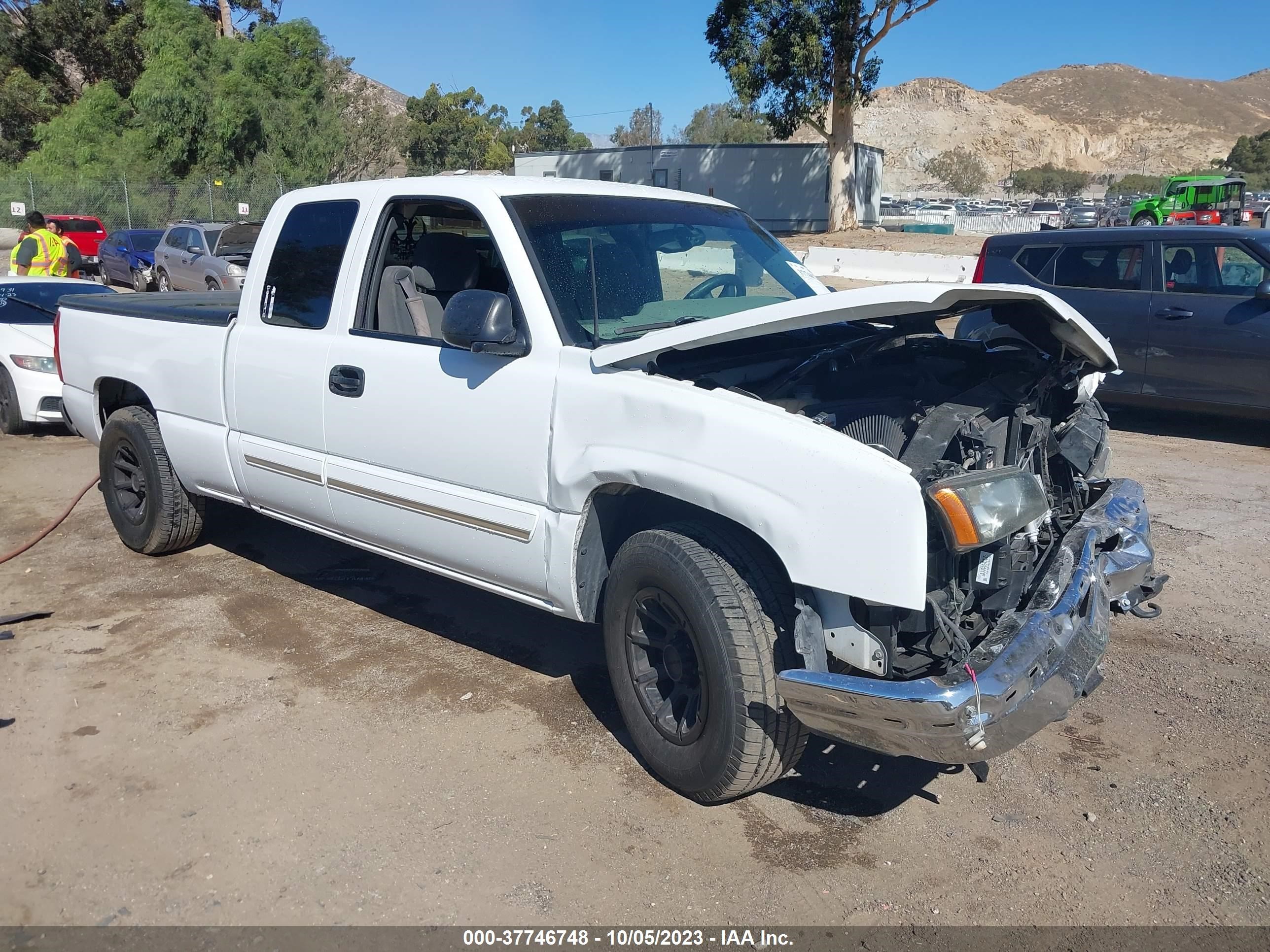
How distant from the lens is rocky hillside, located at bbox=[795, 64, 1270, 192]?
111 meters

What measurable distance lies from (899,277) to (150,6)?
37642 mm

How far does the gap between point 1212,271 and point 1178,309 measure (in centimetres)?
42

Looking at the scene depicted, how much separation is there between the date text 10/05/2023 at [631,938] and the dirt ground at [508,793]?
0.17 feet

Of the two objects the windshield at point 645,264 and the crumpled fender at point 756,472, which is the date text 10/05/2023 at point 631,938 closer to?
the crumpled fender at point 756,472

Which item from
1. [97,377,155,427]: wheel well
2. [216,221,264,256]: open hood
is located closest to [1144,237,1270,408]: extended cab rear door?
[97,377,155,427]: wheel well

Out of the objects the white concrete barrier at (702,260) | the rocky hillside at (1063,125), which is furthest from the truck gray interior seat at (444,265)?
the rocky hillside at (1063,125)

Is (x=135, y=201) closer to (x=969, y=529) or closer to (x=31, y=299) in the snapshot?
(x=31, y=299)

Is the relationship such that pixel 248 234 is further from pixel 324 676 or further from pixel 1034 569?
pixel 1034 569

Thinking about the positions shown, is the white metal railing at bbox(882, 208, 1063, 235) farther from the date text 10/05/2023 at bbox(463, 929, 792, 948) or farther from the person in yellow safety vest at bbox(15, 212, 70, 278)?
the date text 10/05/2023 at bbox(463, 929, 792, 948)

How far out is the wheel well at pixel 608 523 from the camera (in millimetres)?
3740

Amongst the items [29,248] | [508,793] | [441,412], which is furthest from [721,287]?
[29,248]

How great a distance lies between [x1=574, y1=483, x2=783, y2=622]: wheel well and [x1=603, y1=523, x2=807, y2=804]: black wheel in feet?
0.53

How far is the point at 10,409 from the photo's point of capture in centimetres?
976

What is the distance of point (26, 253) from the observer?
11.8 meters
